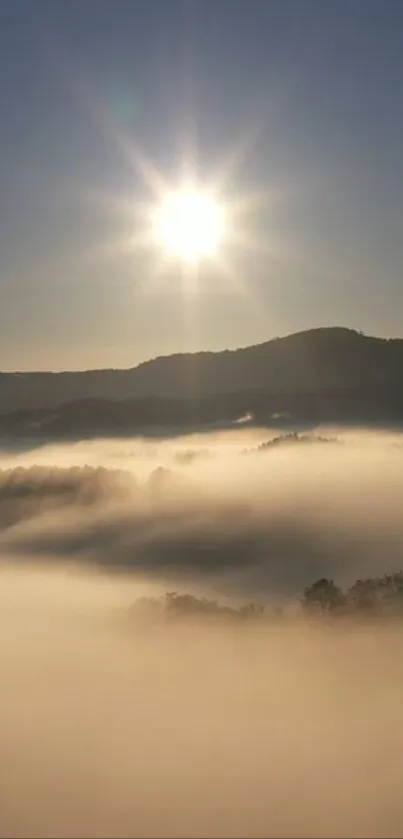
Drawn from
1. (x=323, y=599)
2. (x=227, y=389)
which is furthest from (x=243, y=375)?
(x=323, y=599)

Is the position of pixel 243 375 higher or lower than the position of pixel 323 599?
higher

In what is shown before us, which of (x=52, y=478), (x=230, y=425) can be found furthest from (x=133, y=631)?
(x=230, y=425)

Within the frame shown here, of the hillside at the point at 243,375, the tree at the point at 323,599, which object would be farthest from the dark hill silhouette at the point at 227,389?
the tree at the point at 323,599

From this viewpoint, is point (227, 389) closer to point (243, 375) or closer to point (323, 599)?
point (243, 375)

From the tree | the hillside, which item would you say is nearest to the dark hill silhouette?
the hillside

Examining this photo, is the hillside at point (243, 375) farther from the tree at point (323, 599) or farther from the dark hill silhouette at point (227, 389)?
the tree at point (323, 599)

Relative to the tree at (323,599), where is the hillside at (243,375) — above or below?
above
